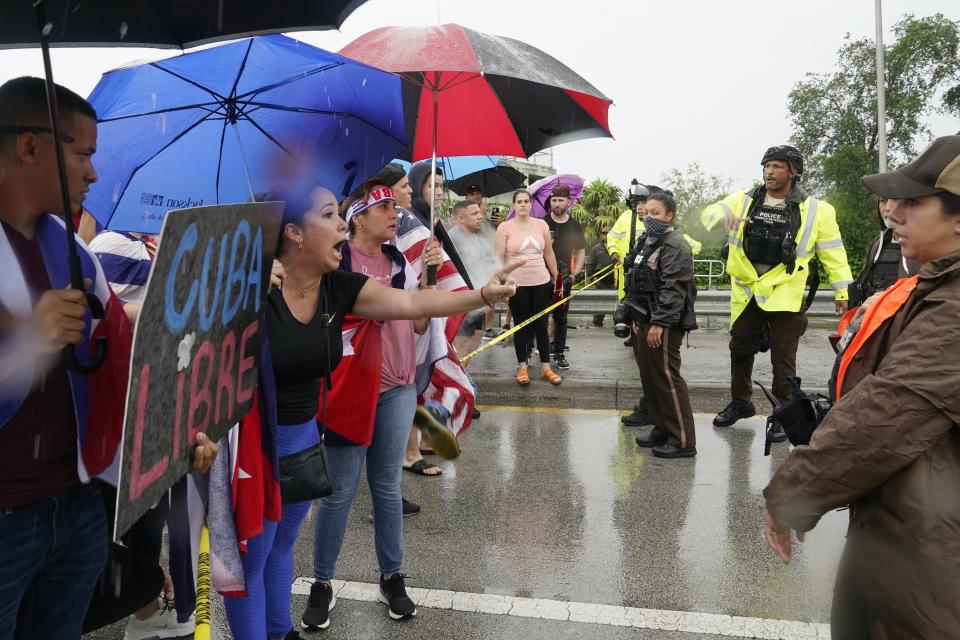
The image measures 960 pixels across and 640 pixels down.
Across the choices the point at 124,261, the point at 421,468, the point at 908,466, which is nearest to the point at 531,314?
the point at 421,468

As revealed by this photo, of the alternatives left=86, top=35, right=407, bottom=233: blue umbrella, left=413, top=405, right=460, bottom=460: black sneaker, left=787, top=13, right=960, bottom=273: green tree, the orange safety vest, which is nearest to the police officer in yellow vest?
left=413, top=405, right=460, bottom=460: black sneaker

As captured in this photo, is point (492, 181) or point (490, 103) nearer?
point (490, 103)

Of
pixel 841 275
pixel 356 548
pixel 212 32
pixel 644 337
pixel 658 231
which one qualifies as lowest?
pixel 356 548

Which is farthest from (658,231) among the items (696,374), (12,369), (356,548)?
(12,369)

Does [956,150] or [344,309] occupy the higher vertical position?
[956,150]

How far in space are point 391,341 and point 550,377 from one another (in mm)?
4023

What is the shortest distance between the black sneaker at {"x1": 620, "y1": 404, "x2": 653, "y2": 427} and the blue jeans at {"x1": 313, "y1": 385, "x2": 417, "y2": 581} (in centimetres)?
320

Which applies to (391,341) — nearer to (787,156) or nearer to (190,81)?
(190,81)

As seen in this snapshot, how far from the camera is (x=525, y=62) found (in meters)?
3.46

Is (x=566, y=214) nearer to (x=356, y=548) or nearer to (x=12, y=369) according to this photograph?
(x=356, y=548)

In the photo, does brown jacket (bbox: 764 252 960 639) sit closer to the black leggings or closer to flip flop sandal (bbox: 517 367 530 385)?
flip flop sandal (bbox: 517 367 530 385)

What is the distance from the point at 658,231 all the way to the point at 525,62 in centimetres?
253

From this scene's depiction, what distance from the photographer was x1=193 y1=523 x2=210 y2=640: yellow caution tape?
6.08ft

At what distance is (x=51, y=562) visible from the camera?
1.92 meters
